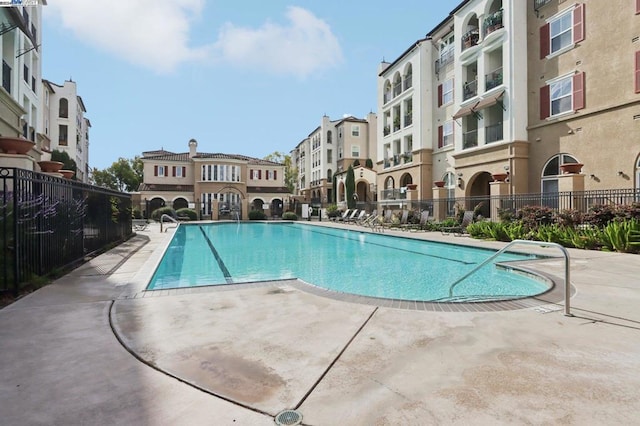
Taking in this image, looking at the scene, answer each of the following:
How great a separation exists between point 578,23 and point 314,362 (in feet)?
66.1

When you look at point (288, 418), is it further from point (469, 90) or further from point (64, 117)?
point (64, 117)

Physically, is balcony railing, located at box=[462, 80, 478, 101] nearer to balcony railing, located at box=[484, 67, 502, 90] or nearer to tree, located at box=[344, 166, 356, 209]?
balcony railing, located at box=[484, 67, 502, 90]

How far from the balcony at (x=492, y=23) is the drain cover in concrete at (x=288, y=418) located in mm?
22798

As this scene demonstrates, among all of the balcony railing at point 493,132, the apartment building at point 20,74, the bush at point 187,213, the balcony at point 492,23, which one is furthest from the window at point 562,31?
the bush at point 187,213

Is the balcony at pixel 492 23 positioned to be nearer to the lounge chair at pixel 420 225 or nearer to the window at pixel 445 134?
the window at pixel 445 134

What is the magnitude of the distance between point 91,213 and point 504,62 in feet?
66.2

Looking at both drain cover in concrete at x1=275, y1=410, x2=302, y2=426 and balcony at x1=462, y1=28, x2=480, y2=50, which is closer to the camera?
drain cover in concrete at x1=275, y1=410, x2=302, y2=426

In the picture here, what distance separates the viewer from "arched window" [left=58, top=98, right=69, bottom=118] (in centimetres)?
3722

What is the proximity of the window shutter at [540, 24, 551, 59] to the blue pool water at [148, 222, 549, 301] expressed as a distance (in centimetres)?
1179

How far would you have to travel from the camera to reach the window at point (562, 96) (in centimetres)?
1630

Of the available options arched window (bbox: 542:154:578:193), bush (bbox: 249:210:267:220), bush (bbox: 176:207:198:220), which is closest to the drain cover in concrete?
arched window (bbox: 542:154:578:193)

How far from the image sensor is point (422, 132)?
26609 millimetres

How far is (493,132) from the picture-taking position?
20.4 metres

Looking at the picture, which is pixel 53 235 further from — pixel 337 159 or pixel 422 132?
pixel 337 159
